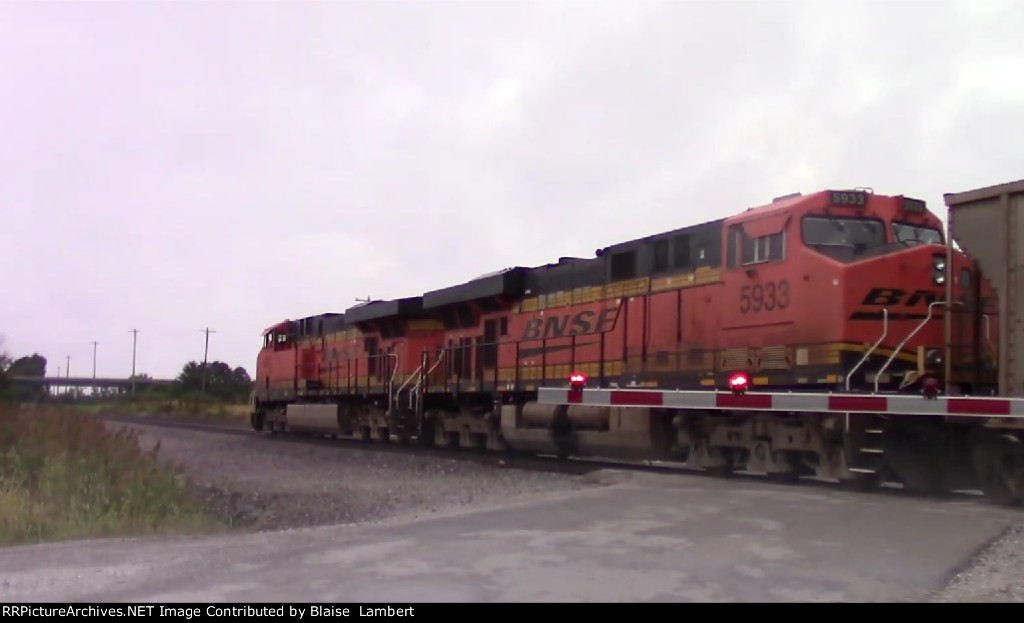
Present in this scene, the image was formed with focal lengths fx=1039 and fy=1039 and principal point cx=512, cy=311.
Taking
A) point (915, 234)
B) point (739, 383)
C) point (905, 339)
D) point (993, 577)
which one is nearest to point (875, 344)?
point (905, 339)

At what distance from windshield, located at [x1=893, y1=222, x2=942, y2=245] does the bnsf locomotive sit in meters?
0.03

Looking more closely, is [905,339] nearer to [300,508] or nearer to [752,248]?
[752,248]

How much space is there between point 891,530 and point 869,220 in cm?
570

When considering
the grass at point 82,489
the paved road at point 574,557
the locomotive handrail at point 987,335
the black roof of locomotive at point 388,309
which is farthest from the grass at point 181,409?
the locomotive handrail at point 987,335

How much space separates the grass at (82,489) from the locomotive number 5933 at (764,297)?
7.58 m

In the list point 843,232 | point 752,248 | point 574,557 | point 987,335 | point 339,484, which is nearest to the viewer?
point 574,557

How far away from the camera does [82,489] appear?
570 inches

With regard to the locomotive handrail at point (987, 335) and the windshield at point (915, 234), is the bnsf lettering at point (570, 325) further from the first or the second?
the locomotive handrail at point (987, 335)

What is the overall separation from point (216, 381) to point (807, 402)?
80162 millimetres

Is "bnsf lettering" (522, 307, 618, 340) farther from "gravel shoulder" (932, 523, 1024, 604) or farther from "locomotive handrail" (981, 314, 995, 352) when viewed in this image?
"gravel shoulder" (932, 523, 1024, 604)

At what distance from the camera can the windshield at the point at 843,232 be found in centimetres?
1322

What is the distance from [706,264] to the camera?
15.2m

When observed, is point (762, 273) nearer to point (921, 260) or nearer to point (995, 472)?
point (921, 260)

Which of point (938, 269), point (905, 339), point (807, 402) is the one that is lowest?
point (807, 402)
